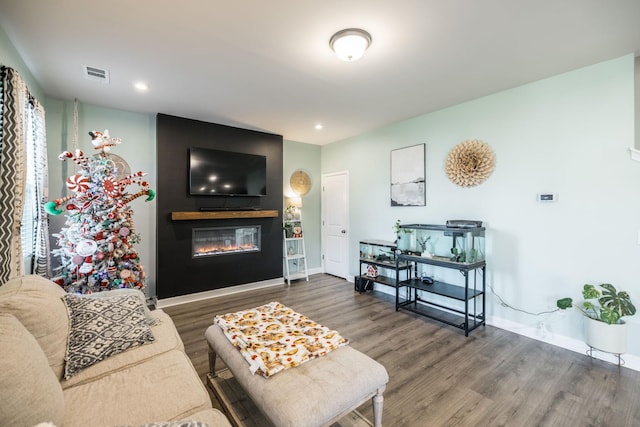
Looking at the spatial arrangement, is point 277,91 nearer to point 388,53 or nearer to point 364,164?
point 388,53

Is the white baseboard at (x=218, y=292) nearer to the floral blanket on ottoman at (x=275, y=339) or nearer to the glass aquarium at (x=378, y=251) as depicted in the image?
the glass aquarium at (x=378, y=251)

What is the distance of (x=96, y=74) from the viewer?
9.24ft

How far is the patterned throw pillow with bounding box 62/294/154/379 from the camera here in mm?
1542

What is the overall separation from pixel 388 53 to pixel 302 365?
2517mm

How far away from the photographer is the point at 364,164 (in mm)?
4977

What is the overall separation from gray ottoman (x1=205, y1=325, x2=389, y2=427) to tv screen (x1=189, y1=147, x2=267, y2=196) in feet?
10.0

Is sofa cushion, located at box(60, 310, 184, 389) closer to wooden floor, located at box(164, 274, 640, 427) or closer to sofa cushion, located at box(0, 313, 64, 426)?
sofa cushion, located at box(0, 313, 64, 426)

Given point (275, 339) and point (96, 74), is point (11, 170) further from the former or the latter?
point (275, 339)

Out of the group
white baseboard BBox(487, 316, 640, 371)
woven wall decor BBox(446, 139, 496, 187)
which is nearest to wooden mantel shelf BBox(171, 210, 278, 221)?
woven wall decor BBox(446, 139, 496, 187)

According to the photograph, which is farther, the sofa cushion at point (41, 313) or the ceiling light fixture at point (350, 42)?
the ceiling light fixture at point (350, 42)

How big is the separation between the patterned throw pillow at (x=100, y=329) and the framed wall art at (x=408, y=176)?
3.56m

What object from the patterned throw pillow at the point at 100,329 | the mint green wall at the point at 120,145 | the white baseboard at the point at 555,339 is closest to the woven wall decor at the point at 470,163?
the white baseboard at the point at 555,339

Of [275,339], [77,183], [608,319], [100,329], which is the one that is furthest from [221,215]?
[608,319]

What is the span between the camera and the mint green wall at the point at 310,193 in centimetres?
552
